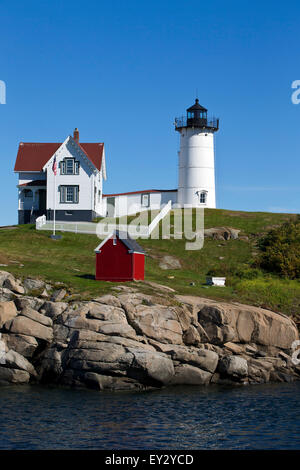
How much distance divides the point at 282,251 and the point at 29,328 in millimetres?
25660

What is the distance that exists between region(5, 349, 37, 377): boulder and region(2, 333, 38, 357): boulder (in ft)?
0.86

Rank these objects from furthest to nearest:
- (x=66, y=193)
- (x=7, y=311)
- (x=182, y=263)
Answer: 1. (x=66, y=193)
2. (x=182, y=263)
3. (x=7, y=311)

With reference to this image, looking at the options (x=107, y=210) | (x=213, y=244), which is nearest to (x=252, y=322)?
(x=213, y=244)

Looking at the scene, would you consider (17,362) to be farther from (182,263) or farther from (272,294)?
(182,263)

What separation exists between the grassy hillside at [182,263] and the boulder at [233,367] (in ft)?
22.1

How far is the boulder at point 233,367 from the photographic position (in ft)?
109

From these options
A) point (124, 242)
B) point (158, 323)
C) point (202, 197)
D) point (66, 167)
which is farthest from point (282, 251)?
point (66, 167)

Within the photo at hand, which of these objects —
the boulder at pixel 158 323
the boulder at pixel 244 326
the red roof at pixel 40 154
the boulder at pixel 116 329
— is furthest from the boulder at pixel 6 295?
the red roof at pixel 40 154

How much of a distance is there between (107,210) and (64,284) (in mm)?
35275

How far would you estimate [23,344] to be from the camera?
1281 inches

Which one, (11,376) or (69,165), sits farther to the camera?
(69,165)

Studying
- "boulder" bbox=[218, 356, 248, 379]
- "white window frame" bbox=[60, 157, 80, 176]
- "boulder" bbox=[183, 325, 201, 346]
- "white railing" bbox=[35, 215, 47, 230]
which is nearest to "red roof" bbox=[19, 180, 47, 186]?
"white window frame" bbox=[60, 157, 80, 176]

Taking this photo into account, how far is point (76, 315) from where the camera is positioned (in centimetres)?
3334
